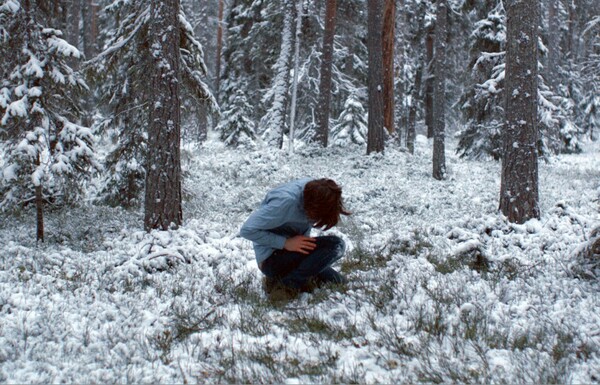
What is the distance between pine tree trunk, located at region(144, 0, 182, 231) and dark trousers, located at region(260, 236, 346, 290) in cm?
352

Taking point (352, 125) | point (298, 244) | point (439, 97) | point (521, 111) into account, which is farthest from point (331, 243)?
point (352, 125)

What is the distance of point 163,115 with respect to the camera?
8086mm

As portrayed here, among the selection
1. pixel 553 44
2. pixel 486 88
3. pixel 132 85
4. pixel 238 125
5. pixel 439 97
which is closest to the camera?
pixel 132 85

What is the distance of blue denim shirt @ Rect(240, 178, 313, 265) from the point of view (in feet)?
16.2

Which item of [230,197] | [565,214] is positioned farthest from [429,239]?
[230,197]

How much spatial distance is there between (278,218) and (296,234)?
514 mm

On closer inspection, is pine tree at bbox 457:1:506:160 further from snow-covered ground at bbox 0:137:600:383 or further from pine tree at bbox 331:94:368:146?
snow-covered ground at bbox 0:137:600:383

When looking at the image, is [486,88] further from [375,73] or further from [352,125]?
[352,125]

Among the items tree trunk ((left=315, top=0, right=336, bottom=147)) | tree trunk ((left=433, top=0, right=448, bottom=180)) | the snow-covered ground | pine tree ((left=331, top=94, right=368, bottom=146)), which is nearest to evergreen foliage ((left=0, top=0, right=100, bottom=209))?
the snow-covered ground

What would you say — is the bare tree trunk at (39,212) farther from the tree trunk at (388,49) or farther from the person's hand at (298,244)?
the tree trunk at (388,49)

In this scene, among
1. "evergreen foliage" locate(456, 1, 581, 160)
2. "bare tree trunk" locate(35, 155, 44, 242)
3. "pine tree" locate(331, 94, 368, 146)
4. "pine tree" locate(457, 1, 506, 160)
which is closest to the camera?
"bare tree trunk" locate(35, 155, 44, 242)

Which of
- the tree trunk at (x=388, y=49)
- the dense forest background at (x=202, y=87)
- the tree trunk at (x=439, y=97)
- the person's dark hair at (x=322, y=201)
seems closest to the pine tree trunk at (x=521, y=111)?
the dense forest background at (x=202, y=87)

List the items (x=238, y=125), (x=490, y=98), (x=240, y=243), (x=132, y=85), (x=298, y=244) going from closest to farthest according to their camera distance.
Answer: (x=298, y=244) < (x=240, y=243) < (x=132, y=85) < (x=490, y=98) < (x=238, y=125)

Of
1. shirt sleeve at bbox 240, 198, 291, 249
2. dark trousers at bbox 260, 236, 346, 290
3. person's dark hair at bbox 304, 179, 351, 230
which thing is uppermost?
person's dark hair at bbox 304, 179, 351, 230
